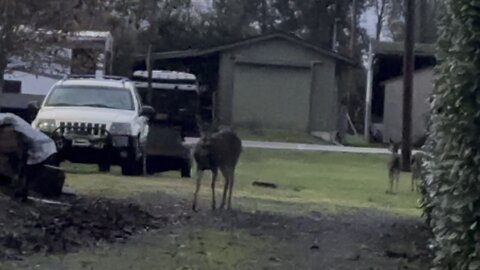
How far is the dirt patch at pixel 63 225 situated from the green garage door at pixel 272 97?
3653cm

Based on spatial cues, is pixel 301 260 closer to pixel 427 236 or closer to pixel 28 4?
pixel 427 236

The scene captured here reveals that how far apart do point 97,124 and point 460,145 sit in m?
15.8

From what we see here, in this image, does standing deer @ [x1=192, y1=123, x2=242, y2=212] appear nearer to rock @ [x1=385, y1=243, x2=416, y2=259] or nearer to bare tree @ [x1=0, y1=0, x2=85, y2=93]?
rock @ [x1=385, y1=243, x2=416, y2=259]

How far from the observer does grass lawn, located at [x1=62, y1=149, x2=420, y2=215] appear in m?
18.9

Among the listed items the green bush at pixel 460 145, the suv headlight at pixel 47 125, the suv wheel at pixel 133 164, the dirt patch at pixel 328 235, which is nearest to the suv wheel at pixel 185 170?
the suv wheel at pixel 133 164

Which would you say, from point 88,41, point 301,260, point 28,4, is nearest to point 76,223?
point 301,260

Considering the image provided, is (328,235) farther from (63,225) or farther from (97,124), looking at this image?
(97,124)

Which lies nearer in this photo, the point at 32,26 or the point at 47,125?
the point at 32,26

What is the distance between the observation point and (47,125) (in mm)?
23547

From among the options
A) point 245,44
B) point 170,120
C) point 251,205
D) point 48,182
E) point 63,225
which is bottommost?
point 251,205

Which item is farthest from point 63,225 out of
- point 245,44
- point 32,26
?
point 245,44

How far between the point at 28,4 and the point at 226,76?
33996 millimetres

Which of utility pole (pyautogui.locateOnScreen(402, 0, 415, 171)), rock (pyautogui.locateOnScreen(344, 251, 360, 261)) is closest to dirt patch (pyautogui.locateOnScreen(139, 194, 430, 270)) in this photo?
rock (pyautogui.locateOnScreen(344, 251, 360, 261))

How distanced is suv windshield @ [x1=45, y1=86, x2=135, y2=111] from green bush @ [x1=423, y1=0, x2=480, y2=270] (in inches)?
635
